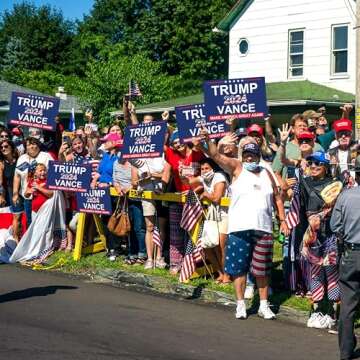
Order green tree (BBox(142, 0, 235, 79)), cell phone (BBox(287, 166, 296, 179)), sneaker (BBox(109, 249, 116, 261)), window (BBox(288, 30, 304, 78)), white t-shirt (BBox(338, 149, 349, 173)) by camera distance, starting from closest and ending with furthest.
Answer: white t-shirt (BBox(338, 149, 349, 173)) → cell phone (BBox(287, 166, 296, 179)) → sneaker (BBox(109, 249, 116, 261)) → window (BBox(288, 30, 304, 78)) → green tree (BBox(142, 0, 235, 79))

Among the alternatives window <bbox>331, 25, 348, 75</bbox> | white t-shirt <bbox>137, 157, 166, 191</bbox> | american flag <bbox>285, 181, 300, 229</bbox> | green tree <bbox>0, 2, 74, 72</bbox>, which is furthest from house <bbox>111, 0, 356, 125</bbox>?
green tree <bbox>0, 2, 74, 72</bbox>

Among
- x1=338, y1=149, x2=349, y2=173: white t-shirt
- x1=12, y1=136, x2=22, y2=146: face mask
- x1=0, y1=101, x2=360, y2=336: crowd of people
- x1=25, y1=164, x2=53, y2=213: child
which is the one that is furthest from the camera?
x1=12, y1=136, x2=22, y2=146: face mask

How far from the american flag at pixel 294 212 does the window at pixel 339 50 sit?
17.2 meters

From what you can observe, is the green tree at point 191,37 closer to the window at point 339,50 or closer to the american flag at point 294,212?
the window at point 339,50

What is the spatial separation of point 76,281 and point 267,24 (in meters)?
18.6

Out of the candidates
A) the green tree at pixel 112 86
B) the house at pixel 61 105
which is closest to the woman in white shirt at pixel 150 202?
the green tree at pixel 112 86

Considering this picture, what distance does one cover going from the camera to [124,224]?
476 inches

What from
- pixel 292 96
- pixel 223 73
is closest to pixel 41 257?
pixel 292 96

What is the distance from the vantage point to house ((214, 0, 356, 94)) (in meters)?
26.0

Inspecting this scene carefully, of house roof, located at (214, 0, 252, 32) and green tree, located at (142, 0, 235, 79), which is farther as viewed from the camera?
green tree, located at (142, 0, 235, 79)

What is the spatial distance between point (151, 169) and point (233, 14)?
18344 mm

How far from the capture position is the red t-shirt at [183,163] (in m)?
10.7

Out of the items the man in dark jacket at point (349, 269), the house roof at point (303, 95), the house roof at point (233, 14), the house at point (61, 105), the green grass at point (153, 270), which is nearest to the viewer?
the man in dark jacket at point (349, 269)

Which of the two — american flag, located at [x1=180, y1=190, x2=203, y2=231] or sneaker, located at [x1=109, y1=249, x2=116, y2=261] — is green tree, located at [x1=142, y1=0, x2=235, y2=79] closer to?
sneaker, located at [x1=109, y1=249, x2=116, y2=261]
